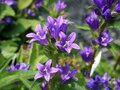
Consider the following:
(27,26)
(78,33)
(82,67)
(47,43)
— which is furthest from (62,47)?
(78,33)

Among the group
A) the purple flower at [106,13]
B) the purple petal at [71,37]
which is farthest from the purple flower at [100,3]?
the purple petal at [71,37]

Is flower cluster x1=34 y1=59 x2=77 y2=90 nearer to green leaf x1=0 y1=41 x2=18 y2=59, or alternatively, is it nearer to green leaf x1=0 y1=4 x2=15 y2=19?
green leaf x1=0 y1=41 x2=18 y2=59

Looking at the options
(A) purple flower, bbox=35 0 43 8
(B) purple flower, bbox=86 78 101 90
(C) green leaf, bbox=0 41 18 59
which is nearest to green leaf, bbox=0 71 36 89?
(B) purple flower, bbox=86 78 101 90

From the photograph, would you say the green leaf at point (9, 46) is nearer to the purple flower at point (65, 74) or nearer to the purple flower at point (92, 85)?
the purple flower at point (92, 85)

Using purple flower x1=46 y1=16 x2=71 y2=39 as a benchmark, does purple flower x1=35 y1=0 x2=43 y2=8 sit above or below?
below

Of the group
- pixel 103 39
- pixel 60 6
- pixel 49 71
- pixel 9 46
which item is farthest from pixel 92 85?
pixel 9 46

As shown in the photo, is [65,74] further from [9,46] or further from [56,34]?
[9,46]

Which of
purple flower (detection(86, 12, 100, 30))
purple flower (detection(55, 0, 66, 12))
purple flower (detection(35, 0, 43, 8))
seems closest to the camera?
purple flower (detection(86, 12, 100, 30))
